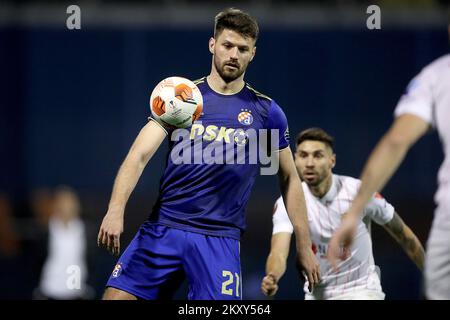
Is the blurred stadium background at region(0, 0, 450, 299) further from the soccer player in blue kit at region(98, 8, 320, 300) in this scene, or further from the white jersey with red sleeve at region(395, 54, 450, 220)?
the white jersey with red sleeve at region(395, 54, 450, 220)

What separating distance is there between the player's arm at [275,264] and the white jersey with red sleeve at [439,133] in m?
1.72

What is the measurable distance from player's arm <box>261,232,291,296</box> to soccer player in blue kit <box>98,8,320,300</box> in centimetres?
29

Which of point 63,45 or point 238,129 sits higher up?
point 63,45

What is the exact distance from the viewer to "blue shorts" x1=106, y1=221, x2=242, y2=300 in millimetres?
5367

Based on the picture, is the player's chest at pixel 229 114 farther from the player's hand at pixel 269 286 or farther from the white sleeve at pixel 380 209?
the white sleeve at pixel 380 209

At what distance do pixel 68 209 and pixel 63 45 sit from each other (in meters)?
4.59

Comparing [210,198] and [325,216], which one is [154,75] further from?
[210,198]

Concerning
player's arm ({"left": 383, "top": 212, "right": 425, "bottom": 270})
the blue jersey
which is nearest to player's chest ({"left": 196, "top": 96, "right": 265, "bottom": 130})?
the blue jersey

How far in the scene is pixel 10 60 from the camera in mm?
16297

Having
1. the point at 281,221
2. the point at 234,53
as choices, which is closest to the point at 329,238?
the point at 281,221

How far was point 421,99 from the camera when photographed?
4043 mm

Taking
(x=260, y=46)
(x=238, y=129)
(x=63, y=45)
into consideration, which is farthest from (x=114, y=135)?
(x=238, y=129)

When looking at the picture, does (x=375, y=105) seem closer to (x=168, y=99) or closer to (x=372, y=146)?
(x=372, y=146)
